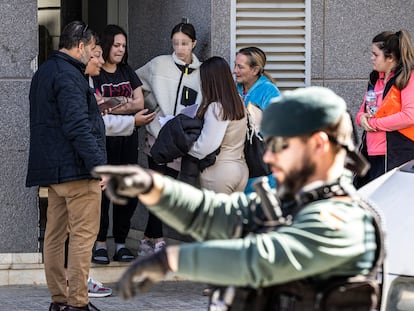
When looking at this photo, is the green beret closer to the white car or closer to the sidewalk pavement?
the white car

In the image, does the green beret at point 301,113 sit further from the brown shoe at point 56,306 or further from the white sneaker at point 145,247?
the white sneaker at point 145,247

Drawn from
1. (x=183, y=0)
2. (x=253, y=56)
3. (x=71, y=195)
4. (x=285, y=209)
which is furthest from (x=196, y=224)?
(x=183, y=0)

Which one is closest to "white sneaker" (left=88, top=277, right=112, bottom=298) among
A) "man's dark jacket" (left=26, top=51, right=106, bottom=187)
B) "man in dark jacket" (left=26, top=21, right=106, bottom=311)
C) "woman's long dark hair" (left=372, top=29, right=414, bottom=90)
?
"man in dark jacket" (left=26, top=21, right=106, bottom=311)

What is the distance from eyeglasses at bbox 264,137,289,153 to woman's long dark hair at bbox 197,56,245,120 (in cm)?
418

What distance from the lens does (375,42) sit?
7.76 metres

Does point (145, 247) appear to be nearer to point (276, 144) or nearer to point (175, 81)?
point (175, 81)

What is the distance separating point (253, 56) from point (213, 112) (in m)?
0.84

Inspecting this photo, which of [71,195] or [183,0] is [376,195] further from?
[183,0]

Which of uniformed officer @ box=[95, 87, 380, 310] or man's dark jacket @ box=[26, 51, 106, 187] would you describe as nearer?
uniformed officer @ box=[95, 87, 380, 310]

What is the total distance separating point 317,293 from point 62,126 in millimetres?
3769

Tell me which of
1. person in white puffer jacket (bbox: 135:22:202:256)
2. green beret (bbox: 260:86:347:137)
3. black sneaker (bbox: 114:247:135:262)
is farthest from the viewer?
black sneaker (bbox: 114:247:135:262)

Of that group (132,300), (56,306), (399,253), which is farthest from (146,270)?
(132,300)

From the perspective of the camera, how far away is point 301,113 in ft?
9.14

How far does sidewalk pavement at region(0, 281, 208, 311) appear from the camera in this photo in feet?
23.4
